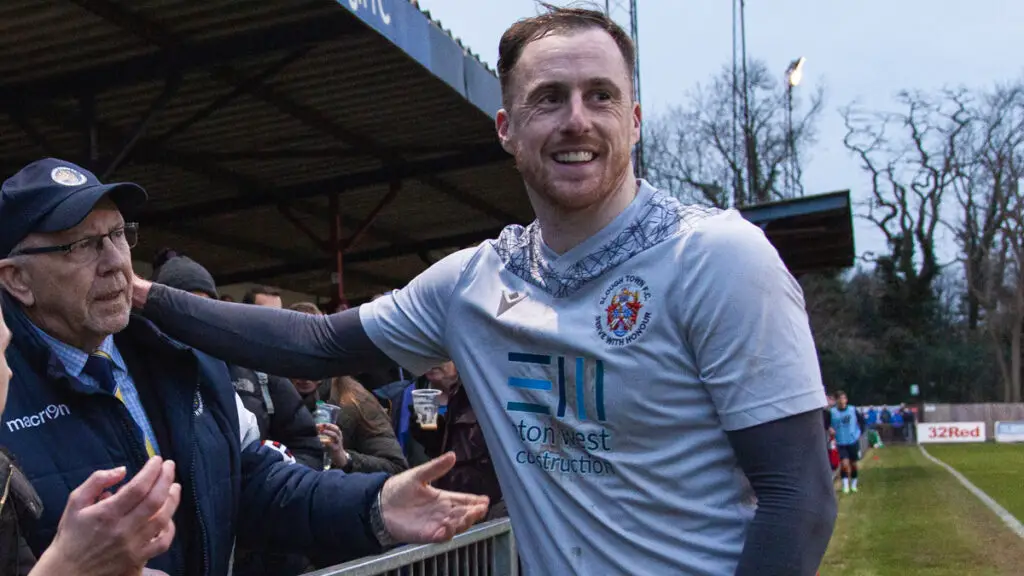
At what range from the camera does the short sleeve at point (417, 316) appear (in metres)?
2.54

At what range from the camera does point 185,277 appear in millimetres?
4645

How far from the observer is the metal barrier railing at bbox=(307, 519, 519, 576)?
3613mm

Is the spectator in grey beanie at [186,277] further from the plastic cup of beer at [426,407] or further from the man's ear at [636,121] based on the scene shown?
the man's ear at [636,121]

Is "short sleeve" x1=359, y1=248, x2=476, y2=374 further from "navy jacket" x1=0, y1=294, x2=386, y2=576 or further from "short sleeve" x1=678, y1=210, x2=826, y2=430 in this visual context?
"short sleeve" x1=678, y1=210, x2=826, y2=430

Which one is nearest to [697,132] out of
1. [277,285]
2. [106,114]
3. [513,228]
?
[277,285]

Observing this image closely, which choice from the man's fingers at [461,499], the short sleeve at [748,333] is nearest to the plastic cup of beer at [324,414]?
the man's fingers at [461,499]

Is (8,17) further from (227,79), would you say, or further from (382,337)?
(382,337)

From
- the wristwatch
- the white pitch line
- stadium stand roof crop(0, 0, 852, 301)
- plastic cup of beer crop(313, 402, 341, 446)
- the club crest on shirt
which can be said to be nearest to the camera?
the club crest on shirt

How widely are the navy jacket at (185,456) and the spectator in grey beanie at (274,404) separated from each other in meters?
1.70

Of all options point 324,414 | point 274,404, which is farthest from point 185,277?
point 324,414

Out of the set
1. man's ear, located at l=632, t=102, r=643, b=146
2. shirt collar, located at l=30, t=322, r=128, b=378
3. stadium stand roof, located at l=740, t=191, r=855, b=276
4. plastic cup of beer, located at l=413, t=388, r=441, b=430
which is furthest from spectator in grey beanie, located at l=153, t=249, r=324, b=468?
stadium stand roof, located at l=740, t=191, r=855, b=276

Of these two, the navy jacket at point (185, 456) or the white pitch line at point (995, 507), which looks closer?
the navy jacket at point (185, 456)

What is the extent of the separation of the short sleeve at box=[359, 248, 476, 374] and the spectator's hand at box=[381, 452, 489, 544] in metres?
0.28

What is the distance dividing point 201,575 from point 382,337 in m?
0.70
